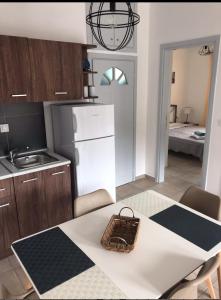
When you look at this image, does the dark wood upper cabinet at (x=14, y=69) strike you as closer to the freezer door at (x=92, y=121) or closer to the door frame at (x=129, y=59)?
the freezer door at (x=92, y=121)

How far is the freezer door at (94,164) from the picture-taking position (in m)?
2.83

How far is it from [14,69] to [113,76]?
164cm

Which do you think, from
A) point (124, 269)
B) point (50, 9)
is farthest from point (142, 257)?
point (50, 9)

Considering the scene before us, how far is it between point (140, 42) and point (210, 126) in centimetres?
173

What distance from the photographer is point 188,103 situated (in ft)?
23.2

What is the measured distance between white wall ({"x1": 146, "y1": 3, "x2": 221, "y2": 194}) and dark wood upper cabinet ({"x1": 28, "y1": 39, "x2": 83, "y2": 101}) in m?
1.56

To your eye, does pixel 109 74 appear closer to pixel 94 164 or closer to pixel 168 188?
pixel 94 164

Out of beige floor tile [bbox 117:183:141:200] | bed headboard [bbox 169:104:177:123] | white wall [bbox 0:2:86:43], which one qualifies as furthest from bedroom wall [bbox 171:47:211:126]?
white wall [bbox 0:2:86:43]

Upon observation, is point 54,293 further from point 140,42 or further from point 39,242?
point 140,42

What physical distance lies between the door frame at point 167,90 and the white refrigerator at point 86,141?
4.22 ft

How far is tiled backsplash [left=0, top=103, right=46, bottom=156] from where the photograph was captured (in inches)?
110

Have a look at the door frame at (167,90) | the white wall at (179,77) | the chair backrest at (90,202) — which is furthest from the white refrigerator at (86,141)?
the white wall at (179,77)

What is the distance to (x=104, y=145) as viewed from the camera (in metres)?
3.00

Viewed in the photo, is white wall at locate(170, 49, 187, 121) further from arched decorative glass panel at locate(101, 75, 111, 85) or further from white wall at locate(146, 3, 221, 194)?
arched decorative glass panel at locate(101, 75, 111, 85)
